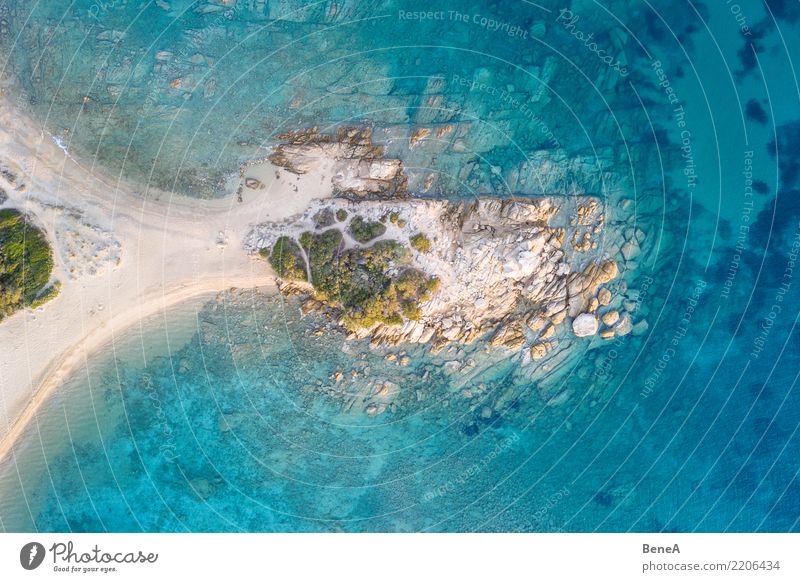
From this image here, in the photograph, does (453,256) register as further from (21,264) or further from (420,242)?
(21,264)

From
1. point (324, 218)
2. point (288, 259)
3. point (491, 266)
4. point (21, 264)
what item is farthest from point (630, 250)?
point (21, 264)

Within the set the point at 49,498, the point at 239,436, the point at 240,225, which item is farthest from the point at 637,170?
the point at 49,498

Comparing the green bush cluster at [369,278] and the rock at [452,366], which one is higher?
the green bush cluster at [369,278]

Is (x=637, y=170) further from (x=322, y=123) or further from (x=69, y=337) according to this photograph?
(x=69, y=337)

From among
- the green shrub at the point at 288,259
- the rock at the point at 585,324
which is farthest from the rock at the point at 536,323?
the green shrub at the point at 288,259

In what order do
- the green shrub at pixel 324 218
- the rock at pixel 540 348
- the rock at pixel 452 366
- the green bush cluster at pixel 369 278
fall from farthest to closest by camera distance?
the rock at pixel 452 366
the rock at pixel 540 348
the green shrub at pixel 324 218
the green bush cluster at pixel 369 278

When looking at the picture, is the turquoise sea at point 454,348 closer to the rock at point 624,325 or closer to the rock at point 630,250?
the rock at point 630,250
